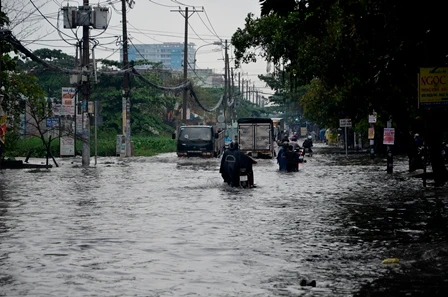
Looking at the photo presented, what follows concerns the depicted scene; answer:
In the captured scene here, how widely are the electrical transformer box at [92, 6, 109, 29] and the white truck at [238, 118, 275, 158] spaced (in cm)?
1579

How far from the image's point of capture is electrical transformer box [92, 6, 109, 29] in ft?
159

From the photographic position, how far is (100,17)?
48688mm

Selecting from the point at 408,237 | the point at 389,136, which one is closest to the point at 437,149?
the point at 389,136

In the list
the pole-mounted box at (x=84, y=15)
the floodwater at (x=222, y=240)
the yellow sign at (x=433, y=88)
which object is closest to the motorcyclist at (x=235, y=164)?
the floodwater at (x=222, y=240)

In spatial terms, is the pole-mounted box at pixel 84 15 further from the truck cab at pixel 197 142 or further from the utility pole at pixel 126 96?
the truck cab at pixel 197 142

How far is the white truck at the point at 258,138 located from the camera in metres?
61.0

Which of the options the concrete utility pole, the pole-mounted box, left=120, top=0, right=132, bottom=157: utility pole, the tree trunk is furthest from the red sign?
left=120, top=0, right=132, bottom=157: utility pole

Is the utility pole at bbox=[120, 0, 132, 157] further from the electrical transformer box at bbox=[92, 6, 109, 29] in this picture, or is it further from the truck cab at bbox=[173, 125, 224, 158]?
the electrical transformer box at bbox=[92, 6, 109, 29]

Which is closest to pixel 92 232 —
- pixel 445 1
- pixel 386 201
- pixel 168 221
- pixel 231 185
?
pixel 168 221

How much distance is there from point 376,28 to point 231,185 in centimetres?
1569

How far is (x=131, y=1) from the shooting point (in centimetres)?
6200

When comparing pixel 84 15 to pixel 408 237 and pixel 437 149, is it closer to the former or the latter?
pixel 437 149

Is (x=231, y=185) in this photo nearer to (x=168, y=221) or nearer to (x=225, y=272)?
(x=168, y=221)

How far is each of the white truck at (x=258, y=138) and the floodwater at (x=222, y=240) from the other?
107 ft
